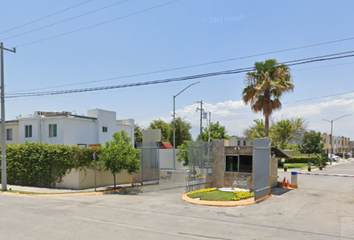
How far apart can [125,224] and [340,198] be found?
40.7 ft

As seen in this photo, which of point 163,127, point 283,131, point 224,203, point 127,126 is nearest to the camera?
point 224,203

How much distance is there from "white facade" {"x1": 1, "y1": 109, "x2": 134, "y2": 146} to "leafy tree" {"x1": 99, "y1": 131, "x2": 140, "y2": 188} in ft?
36.4

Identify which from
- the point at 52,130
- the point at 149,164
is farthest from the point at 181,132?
the point at 149,164

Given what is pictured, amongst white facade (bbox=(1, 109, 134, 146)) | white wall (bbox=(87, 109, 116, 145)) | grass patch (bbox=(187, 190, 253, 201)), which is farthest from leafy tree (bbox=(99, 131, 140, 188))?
white wall (bbox=(87, 109, 116, 145))

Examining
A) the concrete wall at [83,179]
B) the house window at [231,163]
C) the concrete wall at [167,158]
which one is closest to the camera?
the house window at [231,163]

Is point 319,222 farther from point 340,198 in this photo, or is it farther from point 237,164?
point 237,164

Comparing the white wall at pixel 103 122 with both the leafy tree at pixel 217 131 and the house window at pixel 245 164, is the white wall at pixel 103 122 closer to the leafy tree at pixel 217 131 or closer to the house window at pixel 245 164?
the leafy tree at pixel 217 131

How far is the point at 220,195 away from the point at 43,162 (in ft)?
43.5

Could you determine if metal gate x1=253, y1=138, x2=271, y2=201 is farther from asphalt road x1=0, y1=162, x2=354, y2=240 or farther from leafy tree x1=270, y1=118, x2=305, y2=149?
leafy tree x1=270, y1=118, x2=305, y2=149

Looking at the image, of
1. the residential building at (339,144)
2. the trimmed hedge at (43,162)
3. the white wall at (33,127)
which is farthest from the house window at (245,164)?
the residential building at (339,144)

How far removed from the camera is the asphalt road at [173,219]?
9023 mm

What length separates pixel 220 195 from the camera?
1631cm

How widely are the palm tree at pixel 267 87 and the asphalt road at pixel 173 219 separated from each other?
9.26 meters

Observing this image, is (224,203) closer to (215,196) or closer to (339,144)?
(215,196)
